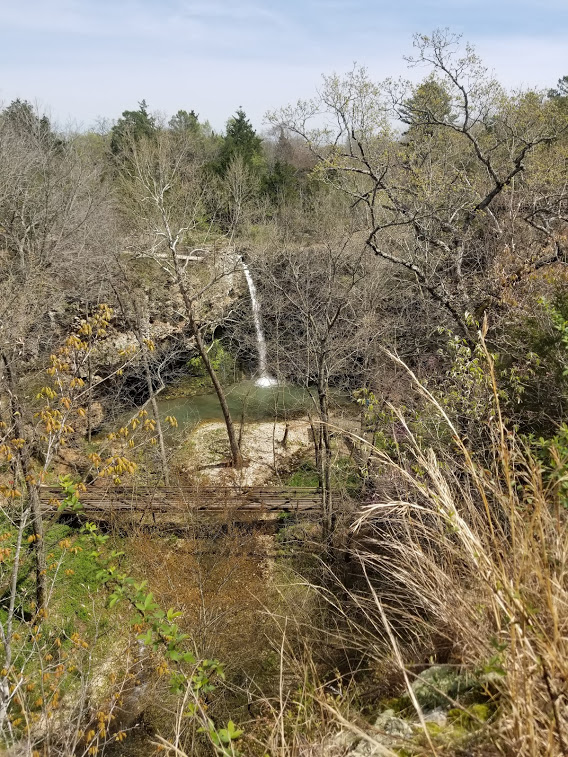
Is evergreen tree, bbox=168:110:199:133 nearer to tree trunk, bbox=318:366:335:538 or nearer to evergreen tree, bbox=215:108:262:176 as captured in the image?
evergreen tree, bbox=215:108:262:176

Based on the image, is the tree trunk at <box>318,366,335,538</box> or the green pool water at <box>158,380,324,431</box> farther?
the green pool water at <box>158,380,324,431</box>

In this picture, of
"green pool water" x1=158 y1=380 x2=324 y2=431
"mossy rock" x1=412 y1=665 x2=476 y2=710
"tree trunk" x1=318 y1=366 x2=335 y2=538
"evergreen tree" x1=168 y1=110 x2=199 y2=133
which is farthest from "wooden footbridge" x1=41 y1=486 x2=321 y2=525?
"evergreen tree" x1=168 y1=110 x2=199 y2=133

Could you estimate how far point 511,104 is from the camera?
454 inches

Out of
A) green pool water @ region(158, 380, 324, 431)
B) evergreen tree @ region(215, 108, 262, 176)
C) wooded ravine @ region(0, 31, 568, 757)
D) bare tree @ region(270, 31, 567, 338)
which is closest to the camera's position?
wooded ravine @ region(0, 31, 568, 757)

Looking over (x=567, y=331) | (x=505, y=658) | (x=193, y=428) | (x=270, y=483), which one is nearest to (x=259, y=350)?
(x=193, y=428)

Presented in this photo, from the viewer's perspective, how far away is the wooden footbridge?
39.7 feet

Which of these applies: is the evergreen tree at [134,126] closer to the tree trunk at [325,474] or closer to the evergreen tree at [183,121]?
the evergreen tree at [183,121]

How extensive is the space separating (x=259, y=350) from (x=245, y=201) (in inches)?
330

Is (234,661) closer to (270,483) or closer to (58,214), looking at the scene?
(270,483)

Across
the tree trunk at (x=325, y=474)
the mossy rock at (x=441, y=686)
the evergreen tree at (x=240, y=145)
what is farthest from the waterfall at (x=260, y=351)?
the mossy rock at (x=441, y=686)

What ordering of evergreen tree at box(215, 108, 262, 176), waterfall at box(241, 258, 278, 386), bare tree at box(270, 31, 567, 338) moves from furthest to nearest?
evergreen tree at box(215, 108, 262, 176) < waterfall at box(241, 258, 278, 386) < bare tree at box(270, 31, 567, 338)

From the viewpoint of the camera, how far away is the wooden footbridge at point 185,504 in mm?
12094

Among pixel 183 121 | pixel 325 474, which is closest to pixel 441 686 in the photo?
pixel 325 474

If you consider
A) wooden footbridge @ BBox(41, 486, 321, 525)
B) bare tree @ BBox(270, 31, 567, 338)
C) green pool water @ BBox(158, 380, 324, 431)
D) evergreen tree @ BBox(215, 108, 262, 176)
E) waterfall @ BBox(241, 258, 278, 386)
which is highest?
evergreen tree @ BBox(215, 108, 262, 176)
